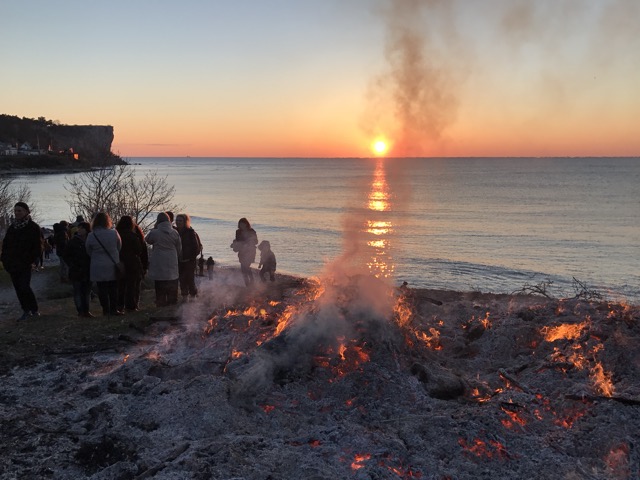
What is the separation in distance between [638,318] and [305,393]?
5.02 m

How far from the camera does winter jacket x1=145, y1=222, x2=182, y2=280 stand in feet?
30.1

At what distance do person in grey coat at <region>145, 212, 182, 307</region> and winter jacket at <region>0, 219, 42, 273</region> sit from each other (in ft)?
5.97

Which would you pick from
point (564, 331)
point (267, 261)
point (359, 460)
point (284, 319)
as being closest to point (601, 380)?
point (564, 331)

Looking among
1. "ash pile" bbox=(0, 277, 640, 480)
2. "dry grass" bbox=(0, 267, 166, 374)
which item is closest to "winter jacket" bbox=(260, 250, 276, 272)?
"dry grass" bbox=(0, 267, 166, 374)

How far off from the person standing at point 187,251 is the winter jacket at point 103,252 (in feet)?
5.42

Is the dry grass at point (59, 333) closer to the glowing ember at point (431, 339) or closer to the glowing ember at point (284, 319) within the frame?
the glowing ember at point (284, 319)

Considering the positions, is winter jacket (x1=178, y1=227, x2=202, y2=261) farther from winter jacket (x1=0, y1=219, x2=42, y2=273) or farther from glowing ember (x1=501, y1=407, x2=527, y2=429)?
glowing ember (x1=501, y1=407, x2=527, y2=429)

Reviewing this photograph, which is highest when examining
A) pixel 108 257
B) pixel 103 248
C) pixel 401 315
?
pixel 103 248

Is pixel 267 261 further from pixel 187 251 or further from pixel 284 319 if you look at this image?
pixel 284 319

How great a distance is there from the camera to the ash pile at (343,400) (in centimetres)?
445

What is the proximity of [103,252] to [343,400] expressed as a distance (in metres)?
5.23

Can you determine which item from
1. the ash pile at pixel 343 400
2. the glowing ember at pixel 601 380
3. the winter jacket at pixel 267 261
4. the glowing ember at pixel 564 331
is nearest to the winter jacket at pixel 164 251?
the ash pile at pixel 343 400

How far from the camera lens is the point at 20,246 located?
8219 millimetres

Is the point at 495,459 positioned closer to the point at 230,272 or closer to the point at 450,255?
the point at 230,272
